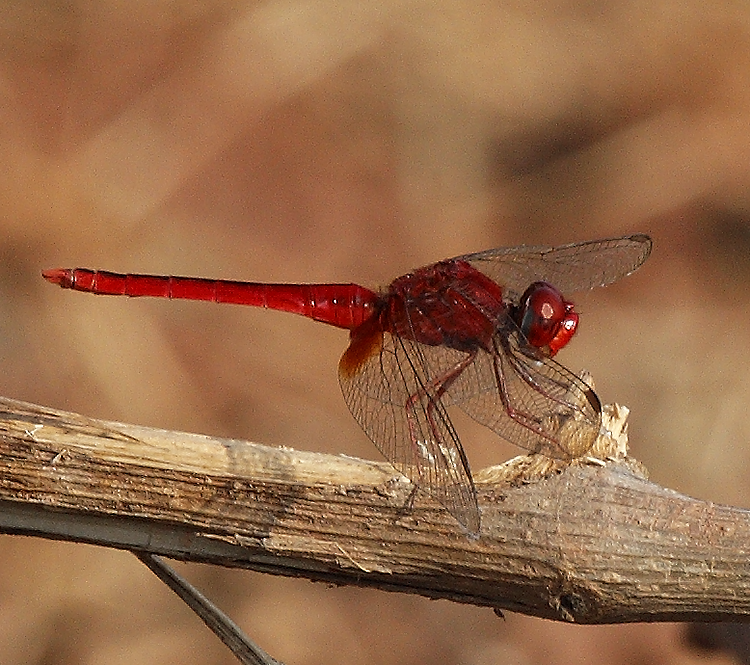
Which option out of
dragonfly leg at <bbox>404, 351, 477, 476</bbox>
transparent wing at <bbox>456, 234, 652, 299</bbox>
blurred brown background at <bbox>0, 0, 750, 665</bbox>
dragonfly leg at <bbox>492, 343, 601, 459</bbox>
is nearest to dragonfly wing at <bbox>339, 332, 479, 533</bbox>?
dragonfly leg at <bbox>404, 351, 477, 476</bbox>

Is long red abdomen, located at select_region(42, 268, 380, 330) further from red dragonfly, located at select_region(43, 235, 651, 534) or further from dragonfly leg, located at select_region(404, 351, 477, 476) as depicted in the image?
dragonfly leg, located at select_region(404, 351, 477, 476)

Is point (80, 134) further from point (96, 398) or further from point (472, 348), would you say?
point (472, 348)

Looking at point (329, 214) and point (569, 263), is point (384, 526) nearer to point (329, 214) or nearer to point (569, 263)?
point (569, 263)

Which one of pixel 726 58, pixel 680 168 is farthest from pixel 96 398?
pixel 726 58

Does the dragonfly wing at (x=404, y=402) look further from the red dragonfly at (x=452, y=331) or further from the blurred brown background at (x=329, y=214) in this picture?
the blurred brown background at (x=329, y=214)

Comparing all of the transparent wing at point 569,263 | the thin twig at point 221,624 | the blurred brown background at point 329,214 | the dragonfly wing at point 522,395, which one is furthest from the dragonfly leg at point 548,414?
the blurred brown background at point 329,214
